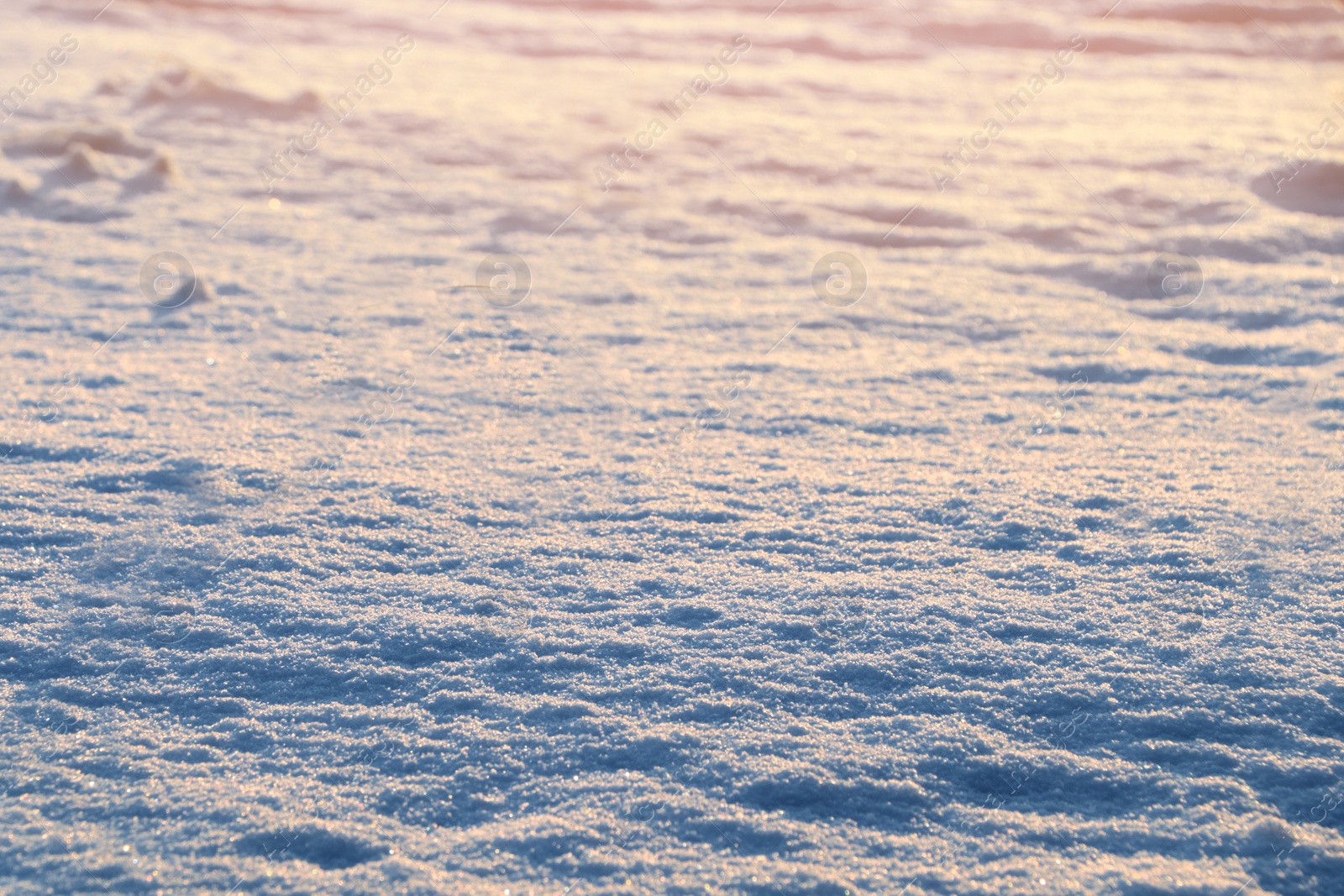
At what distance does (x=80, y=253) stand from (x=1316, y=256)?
4.50 meters

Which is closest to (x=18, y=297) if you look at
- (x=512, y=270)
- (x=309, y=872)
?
(x=512, y=270)

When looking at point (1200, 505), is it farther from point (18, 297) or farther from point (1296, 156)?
point (18, 297)

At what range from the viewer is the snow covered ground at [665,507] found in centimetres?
160

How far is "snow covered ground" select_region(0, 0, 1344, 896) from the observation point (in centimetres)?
160

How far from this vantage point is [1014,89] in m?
6.18

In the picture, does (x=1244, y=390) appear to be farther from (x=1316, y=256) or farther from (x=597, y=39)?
(x=597, y=39)

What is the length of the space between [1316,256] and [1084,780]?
301 centimetres

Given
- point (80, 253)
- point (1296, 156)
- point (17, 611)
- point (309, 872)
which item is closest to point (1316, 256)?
point (1296, 156)

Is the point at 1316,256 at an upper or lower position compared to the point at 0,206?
upper

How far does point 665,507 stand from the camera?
2434 mm

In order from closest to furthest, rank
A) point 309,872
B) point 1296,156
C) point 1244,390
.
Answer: point 309,872, point 1244,390, point 1296,156

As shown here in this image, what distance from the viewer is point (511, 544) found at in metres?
2.29

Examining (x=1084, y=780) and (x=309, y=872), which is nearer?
(x=309, y=872)

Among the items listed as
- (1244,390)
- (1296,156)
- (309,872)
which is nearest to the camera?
(309,872)
